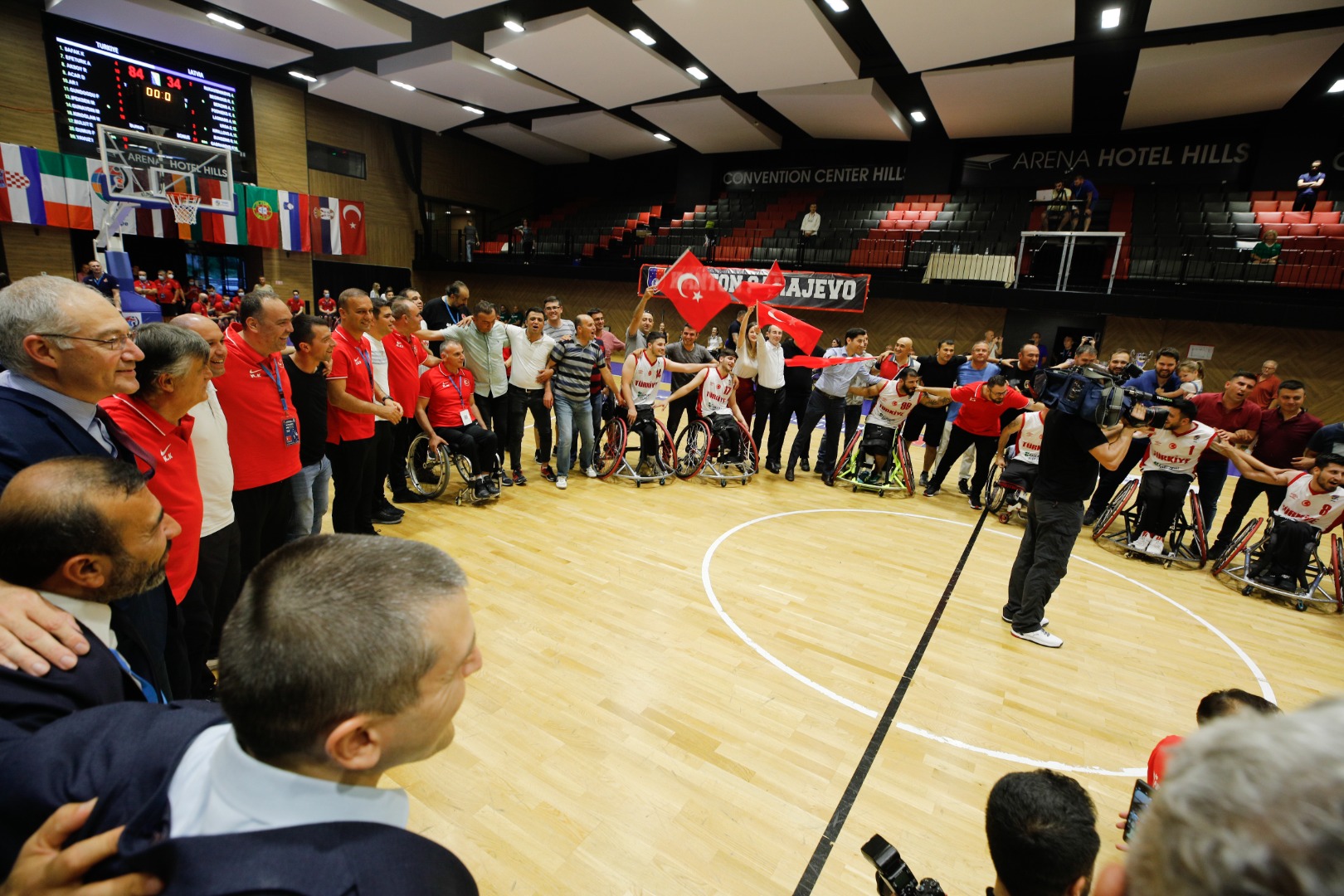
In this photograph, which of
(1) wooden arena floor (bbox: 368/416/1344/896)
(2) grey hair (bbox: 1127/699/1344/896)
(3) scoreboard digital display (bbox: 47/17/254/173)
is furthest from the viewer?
(3) scoreboard digital display (bbox: 47/17/254/173)

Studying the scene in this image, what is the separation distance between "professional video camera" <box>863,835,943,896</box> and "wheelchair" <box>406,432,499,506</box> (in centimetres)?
456

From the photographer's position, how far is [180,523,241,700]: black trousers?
2338mm

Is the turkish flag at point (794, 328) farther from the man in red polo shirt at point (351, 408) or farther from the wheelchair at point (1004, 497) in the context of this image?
the man in red polo shirt at point (351, 408)

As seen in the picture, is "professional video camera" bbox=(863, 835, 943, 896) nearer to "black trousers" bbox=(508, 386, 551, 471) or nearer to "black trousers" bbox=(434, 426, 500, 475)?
"black trousers" bbox=(434, 426, 500, 475)

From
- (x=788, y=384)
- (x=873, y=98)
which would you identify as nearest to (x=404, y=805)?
(x=788, y=384)

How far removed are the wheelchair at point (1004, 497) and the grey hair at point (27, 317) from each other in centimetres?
626

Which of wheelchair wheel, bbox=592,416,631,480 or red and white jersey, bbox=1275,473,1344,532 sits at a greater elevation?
red and white jersey, bbox=1275,473,1344,532

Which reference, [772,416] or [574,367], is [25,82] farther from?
[772,416]

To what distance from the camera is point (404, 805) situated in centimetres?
77

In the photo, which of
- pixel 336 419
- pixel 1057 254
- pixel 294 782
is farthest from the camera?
pixel 1057 254

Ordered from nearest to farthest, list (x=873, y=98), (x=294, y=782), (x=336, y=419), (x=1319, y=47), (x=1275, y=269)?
(x=294, y=782) < (x=336, y=419) < (x=1319, y=47) < (x=1275, y=269) < (x=873, y=98)

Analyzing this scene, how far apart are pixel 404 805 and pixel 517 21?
1159cm

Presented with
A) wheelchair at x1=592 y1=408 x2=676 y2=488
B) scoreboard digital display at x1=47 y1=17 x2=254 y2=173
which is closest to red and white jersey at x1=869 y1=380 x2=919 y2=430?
wheelchair at x1=592 y1=408 x2=676 y2=488

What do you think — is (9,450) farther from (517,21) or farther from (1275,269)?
(1275,269)
